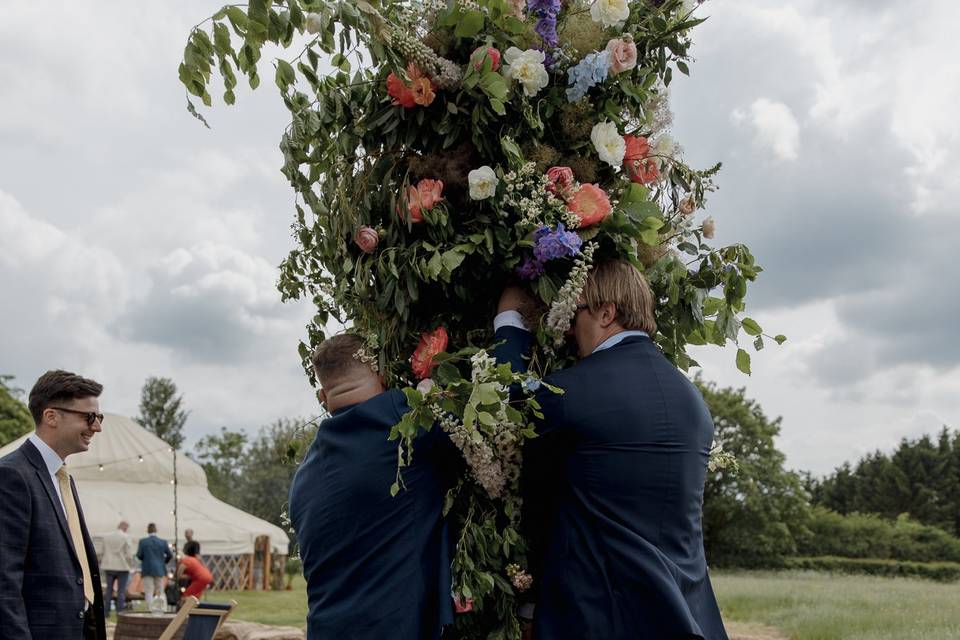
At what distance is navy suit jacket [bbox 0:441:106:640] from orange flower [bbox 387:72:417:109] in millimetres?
2283

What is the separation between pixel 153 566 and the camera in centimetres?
1761

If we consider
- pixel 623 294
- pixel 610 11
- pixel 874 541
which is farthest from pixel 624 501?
pixel 874 541

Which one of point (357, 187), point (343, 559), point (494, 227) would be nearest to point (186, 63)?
A: point (357, 187)

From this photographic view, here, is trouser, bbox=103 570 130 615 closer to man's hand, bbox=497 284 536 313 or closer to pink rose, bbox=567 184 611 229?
man's hand, bbox=497 284 536 313

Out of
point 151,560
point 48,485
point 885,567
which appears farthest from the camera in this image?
point 885,567

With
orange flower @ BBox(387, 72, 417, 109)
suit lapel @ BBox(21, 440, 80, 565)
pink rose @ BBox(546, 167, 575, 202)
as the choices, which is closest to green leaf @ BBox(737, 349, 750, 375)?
pink rose @ BBox(546, 167, 575, 202)

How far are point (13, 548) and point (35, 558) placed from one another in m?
0.13

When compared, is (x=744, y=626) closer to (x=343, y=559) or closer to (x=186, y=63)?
(x=343, y=559)

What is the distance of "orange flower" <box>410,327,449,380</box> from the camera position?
3.19 m

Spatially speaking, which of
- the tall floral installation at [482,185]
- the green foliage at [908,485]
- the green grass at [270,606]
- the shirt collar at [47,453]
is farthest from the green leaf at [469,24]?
the green foliage at [908,485]

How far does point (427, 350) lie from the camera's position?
3.21m

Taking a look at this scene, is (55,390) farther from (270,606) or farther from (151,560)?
(270,606)

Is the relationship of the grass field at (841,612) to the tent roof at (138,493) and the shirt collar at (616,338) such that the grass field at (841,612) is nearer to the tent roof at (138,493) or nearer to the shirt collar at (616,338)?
the shirt collar at (616,338)

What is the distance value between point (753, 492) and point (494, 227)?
1367 inches
